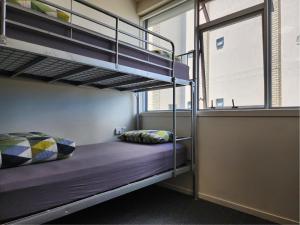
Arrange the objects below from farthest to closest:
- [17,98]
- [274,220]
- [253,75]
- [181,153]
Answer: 1. [181,153]
2. [253,75]
3. [17,98]
4. [274,220]

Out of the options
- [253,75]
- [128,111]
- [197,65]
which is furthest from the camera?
[128,111]

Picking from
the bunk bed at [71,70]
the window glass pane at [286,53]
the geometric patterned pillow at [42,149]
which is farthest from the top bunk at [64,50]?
the window glass pane at [286,53]

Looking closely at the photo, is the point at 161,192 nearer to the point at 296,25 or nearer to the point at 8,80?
the point at 8,80

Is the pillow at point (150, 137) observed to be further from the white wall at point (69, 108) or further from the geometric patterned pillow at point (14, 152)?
the geometric patterned pillow at point (14, 152)

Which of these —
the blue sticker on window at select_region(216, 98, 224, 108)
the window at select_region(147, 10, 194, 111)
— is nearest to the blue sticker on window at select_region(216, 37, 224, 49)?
the window at select_region(147, 10, 194, 111)

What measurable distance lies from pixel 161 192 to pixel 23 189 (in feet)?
5.98

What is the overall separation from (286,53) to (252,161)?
1063 mm

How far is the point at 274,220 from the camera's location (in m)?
1.87

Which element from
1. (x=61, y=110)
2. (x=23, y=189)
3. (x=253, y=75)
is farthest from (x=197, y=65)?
(x=23, y=189)

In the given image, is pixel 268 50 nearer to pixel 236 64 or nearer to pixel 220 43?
pixel 236 64

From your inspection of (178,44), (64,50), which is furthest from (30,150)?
(178,44)

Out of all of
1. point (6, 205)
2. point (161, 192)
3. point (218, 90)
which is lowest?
point (161, 192)

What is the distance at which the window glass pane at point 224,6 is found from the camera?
2184 mm

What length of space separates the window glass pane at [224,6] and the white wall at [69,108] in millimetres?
1124
